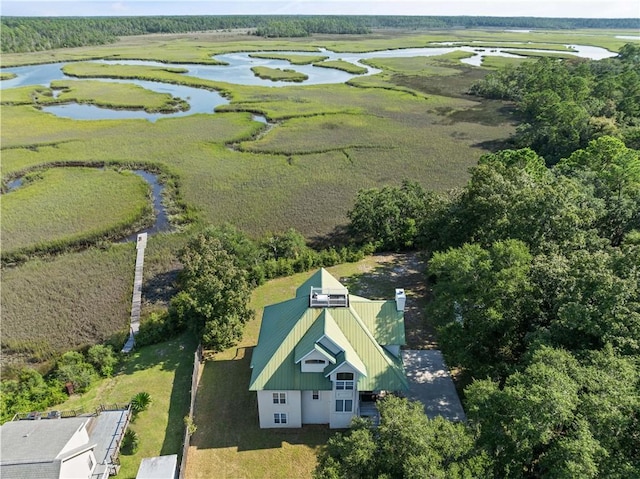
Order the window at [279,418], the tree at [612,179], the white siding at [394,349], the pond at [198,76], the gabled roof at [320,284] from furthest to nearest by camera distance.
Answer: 1. the pond at [198,76]
2. the tree at [612,179]
3. the gabled roof at [320,284]
4. the white siding at [394,349]
5. the window at [279,418]

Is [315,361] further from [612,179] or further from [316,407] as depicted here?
[612,179]

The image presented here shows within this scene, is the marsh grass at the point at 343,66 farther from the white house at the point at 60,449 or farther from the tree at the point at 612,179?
the white house at the point at 60,449

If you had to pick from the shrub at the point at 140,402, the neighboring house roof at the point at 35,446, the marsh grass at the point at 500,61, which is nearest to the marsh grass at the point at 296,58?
the marsh grass at the point at 500,61

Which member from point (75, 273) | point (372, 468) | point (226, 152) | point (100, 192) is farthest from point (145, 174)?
point (372, 468)

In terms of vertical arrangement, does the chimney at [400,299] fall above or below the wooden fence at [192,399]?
above

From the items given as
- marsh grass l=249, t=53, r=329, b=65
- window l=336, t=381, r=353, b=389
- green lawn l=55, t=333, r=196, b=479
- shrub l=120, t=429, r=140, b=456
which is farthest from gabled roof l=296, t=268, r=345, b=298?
marsh grass l=249, t=53, r=329, b=65

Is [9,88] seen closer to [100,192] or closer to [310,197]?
[100,192]

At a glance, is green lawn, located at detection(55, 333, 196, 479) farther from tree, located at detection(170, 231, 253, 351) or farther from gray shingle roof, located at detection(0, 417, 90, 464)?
gray shingle roof, located at detection(0, 417, 90, 464)
